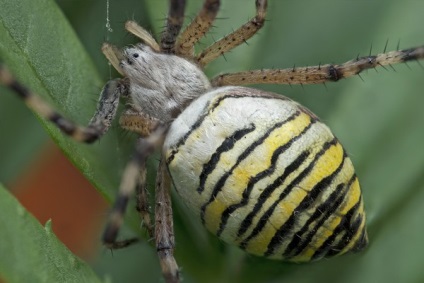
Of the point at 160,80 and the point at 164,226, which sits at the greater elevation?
the point at 160,80

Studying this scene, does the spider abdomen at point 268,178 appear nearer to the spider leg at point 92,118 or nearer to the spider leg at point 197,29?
the spider leg at point 92,118

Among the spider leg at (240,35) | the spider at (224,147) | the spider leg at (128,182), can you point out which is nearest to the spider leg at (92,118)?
the spider at (224,147)

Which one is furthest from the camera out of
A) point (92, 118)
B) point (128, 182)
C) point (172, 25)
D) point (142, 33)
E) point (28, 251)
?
point (142, 33)

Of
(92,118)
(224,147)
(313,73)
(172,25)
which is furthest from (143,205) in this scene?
(313,73)

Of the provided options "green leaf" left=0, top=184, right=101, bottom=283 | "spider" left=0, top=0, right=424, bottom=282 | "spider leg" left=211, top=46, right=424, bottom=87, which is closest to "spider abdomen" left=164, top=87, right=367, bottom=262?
"spider" left=0, top=0, right=424, bottom=282

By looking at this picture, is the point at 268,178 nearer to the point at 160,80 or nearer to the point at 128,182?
the point at 128,182

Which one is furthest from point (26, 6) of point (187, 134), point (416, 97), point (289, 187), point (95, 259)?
point (416, 97)
